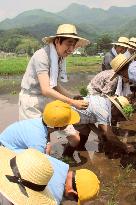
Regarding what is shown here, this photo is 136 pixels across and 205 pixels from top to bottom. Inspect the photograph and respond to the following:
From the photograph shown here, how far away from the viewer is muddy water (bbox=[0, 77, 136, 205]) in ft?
15.7

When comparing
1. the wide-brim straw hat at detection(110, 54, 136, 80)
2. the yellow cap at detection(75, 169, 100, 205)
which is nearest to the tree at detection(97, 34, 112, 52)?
the wide-brim straw hat at detection(110, 54, 136, 80)

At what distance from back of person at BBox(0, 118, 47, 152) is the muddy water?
972 millimetres

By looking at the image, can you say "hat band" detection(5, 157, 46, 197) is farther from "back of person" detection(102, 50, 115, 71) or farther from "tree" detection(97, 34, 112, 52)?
"tree" detection(97, 34, 112, 52)

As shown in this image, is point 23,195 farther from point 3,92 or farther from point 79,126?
point 3,92

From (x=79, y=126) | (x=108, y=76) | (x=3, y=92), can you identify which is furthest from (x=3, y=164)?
(x=3, y=92)

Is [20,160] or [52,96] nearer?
[20,160]

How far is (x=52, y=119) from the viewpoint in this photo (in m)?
3.96

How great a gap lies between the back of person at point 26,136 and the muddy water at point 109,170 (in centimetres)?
97

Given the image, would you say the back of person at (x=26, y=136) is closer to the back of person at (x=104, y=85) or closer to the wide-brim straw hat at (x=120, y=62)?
the wide-brim straw hat at (x=120, y=62)

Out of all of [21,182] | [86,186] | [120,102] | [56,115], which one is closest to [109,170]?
[120,102]

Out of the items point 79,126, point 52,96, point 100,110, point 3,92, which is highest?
point 52,96

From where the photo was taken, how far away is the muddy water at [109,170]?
478cm

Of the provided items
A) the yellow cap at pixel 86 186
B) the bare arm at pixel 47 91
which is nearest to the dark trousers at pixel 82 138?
the bare arm at pixel 47 91

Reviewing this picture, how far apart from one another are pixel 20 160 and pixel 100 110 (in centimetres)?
296
